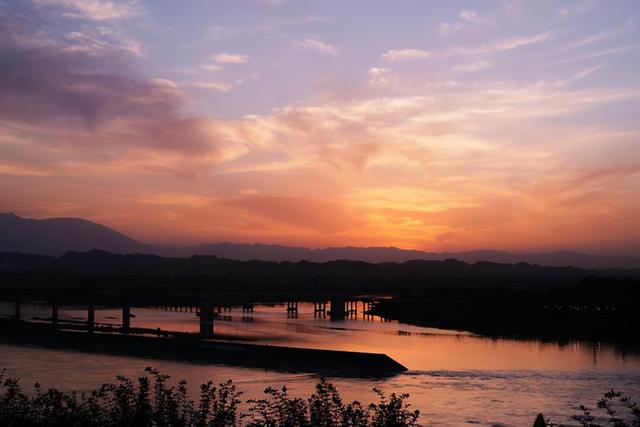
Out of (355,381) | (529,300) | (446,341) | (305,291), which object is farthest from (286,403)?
(529,300)

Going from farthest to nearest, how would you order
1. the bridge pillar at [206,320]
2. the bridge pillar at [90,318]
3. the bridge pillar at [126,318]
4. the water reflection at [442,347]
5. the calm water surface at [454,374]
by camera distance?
the bridge pillar at [206,320], the bridge pillar at [90,318], the bridge pillar at [126,318], the water reflection at [442,347], the calm water surface at [454,374]

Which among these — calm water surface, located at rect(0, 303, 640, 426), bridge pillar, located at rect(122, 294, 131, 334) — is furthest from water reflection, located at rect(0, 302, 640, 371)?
bridge pillar, located at rect(122, 294, 131, 334)

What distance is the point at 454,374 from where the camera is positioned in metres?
38.9

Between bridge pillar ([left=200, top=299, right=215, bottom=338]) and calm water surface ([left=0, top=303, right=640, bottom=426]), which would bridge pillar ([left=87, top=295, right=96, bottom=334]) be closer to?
bridge pillar ([left=200, top=299, right=215, bottom=338])

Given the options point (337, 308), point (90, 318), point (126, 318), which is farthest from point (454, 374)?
point (337, 308)

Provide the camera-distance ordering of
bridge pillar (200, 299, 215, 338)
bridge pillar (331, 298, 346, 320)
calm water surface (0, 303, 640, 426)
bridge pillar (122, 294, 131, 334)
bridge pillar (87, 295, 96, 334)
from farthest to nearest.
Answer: bridge pillar (331, 298, 346, 320) → bridge pillar (200, 299, 215, 338) → bridge pillar (87, 295, 96, 334) → bridge pillar (122, 294, 131, 334) → calm water surface (0, 303, 640, 426)

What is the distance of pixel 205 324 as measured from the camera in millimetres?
74812

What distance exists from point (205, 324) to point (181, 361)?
26847 mm

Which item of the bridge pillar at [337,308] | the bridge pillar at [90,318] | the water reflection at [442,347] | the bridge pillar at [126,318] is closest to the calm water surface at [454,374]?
the water reflection at [442,347]

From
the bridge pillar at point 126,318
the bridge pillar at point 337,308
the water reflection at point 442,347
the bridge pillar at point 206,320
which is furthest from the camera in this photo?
the bridge pillar at point 337,308

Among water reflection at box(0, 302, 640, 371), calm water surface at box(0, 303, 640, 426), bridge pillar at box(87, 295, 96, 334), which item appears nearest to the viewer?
calm water surface at box(0, 303, 640, 426)

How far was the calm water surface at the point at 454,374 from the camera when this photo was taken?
2938 cm

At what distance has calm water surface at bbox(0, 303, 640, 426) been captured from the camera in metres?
29.4

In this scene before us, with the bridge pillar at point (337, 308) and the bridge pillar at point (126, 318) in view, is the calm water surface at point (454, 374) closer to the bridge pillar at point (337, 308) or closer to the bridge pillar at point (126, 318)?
the bridge pillar at point (126, 318)
